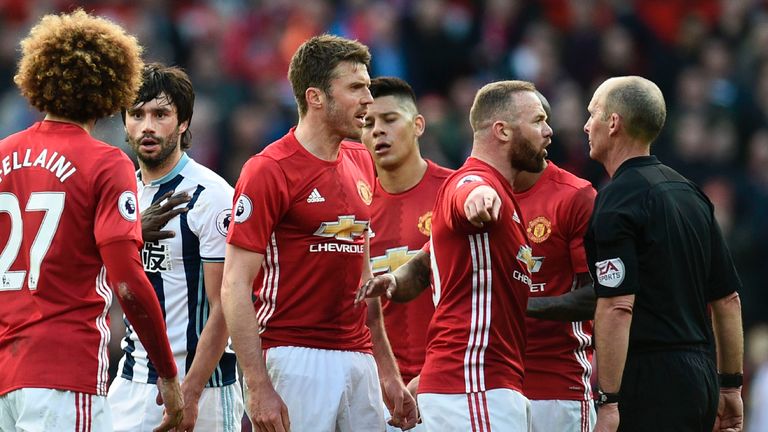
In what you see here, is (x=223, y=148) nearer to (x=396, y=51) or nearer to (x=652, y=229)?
(x=396, y=51)

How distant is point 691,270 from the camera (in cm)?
629

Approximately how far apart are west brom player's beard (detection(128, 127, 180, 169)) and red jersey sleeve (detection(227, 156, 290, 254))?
802 millimetres

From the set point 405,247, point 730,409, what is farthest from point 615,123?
point 405,247

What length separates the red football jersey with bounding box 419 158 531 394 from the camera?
241 inches

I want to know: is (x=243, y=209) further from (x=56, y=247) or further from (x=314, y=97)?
(x=56, y=247)

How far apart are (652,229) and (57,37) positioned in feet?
9.91

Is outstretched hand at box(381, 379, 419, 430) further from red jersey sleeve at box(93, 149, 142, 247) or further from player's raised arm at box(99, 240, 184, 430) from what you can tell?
red jersey sleeve at box(93, 149, 142, 247)

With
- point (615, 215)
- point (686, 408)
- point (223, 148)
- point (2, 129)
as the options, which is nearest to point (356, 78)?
point (615, 215)

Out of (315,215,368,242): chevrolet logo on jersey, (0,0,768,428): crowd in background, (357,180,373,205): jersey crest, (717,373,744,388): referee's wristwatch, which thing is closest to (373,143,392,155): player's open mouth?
(357,180,373,205): jersey crest

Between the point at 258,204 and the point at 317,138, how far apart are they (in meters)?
0.58

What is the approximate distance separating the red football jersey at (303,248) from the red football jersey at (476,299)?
20.0 inches

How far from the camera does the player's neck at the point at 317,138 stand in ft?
21.4

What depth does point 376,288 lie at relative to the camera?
21.1ft

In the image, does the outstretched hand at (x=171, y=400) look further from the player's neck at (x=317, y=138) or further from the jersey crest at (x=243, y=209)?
the player's neck at (x=317, y=138)
